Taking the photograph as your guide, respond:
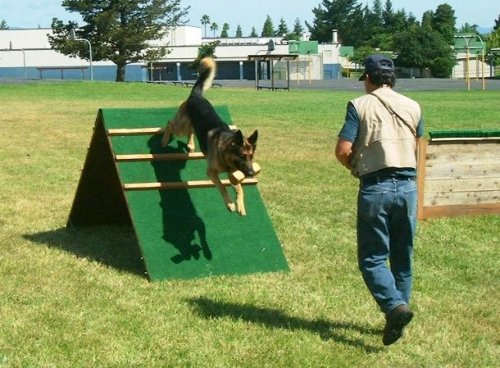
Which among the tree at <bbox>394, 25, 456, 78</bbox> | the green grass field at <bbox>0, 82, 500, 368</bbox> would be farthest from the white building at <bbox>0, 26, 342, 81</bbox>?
the green grass field at <bbox>0, 82, 500, 368</bbox>

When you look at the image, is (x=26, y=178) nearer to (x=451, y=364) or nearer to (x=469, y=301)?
(x=469, y=301)

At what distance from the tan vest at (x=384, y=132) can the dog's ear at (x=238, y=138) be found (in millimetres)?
1680

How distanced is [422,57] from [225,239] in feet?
298

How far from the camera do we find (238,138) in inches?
284

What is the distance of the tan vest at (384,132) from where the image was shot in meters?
5.59

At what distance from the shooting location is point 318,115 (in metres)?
28.2

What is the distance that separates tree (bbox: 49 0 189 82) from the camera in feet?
240

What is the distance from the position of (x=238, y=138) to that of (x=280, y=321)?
5.43ft

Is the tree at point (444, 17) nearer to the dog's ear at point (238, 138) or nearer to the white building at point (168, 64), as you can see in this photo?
the white building at point (168, 64)

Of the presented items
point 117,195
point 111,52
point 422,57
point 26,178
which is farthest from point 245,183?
point 422,57

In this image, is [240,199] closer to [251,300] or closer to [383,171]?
[251,300]

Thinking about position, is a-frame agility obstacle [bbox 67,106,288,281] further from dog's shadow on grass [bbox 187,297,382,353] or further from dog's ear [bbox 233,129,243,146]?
dog's ear [bbox 233,129,243,146]

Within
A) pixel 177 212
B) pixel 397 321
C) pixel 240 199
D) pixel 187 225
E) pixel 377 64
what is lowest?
pixel 397 321

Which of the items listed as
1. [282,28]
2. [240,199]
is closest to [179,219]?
[240,199]
